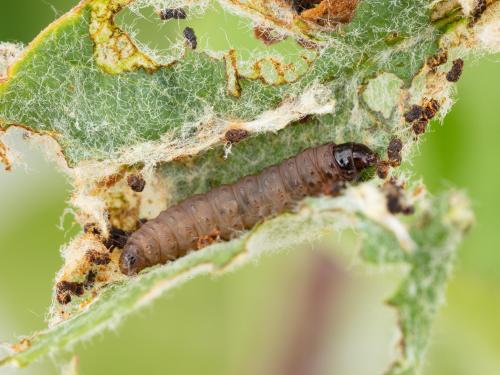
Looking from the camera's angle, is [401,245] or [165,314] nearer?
[401,245]

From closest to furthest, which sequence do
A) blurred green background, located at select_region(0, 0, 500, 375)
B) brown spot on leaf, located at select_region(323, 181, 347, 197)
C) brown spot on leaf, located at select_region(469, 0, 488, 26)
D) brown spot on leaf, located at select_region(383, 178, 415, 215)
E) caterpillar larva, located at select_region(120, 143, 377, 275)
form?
brown spot on leaf, located at select_region(383, 178, 415, 215)
brown spot on leaf, located at select_region(323, 181, 347, 197)
brown spot on leaf, located at select_region(469, 0, 488, 26)
caterpillar larva, located at select_region(120, 143, 377, 275)
blurred green background, located at select_region(0, 0, 500, 375)

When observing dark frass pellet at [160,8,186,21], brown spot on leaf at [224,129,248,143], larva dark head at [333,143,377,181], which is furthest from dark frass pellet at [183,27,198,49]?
larva dark head at [333,143,377,181]

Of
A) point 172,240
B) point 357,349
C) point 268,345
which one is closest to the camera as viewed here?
point 172,240

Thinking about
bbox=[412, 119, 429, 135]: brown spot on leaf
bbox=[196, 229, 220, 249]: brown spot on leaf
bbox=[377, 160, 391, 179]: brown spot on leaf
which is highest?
bbox=[412, 119, 429, 135]: brown spot on leaf

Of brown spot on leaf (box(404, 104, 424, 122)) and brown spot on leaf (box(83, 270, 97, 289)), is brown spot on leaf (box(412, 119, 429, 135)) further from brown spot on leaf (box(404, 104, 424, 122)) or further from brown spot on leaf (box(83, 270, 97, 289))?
brown spot on leaf (box(83, 270, 97, 289))

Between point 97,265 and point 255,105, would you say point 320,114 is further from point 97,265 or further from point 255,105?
point 97,265

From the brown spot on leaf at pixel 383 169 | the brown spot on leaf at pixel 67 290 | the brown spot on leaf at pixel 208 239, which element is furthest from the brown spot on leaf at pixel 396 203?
the brown spot on leaf at pixel 67 290

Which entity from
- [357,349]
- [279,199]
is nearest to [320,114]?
[279,199]

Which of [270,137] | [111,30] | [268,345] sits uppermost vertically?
[111,30]
